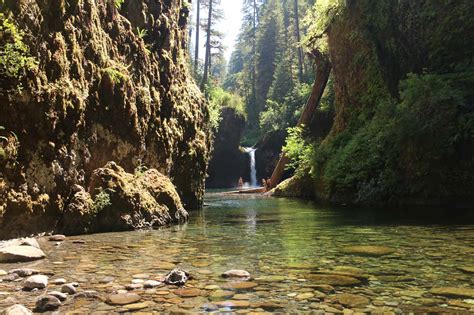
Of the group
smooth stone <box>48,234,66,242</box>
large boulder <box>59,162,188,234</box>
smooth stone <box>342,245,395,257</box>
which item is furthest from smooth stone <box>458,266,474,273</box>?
large boulder <box>59,162,188,234</box>

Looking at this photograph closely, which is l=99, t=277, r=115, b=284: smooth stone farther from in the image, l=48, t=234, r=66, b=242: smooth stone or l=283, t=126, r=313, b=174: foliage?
l=283, t=126, r=313, b=174: foliage

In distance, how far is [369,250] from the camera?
619 cm

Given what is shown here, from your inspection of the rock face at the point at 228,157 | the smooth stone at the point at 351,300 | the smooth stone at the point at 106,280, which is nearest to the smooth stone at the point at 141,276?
the smooth stone at the point at 106,280

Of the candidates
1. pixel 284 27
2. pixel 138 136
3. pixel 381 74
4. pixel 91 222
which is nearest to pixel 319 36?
pixel 381 74

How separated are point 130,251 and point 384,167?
11108 mm

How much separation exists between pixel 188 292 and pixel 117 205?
17.3ft

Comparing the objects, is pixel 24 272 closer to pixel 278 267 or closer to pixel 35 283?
pixel 35 283

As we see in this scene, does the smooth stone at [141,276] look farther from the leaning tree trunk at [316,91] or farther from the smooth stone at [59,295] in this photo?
A: the leaning tree trunk at [316,91]

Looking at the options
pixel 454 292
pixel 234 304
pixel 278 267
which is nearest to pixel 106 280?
pixel 234 304

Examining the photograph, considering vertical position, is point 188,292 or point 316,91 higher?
point 316,91

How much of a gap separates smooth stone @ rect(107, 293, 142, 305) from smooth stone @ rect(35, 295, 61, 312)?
1.42 ft

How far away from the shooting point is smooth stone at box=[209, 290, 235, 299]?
4.02 metres

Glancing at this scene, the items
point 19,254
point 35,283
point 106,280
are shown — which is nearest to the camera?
point 35,283

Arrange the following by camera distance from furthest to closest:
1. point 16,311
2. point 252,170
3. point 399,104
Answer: point 252,170
point 399,104
point 16,311
